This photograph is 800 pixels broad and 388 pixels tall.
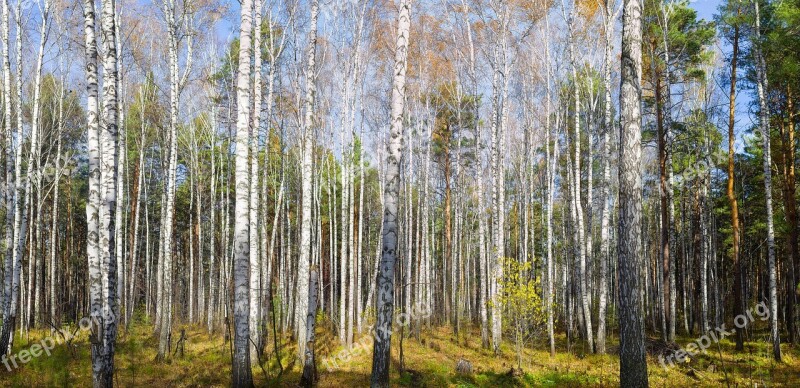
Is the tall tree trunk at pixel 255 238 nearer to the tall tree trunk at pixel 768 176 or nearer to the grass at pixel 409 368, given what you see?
the grass at pixel 409 368

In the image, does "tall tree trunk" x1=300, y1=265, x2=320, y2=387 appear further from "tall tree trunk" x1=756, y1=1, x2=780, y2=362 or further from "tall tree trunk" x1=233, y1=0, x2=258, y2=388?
"tall tree trunk" x1=756, y1=1, x2=780, y2=362

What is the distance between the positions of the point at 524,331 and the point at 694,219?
60.0ft

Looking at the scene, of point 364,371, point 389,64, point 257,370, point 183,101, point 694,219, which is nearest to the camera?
point 257,370

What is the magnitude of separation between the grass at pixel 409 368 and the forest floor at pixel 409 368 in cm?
2

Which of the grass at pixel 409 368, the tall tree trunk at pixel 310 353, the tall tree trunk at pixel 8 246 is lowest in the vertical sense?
the grass at pixel 409 368

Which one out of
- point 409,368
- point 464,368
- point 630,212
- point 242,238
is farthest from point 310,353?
point 630,212

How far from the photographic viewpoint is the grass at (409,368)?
948 cm

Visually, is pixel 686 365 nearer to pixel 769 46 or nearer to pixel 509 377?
pixel 509 377

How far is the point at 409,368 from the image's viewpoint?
1151cm

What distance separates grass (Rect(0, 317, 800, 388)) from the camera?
9477 millimetres

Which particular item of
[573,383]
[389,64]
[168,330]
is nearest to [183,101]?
[389,64]

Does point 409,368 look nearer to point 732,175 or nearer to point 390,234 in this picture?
point 390,234

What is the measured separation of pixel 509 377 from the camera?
409 inches

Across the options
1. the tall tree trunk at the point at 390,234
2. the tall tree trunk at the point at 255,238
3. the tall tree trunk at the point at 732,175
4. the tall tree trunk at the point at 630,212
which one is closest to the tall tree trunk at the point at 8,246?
the tall tree trunk at the point at 255,238
